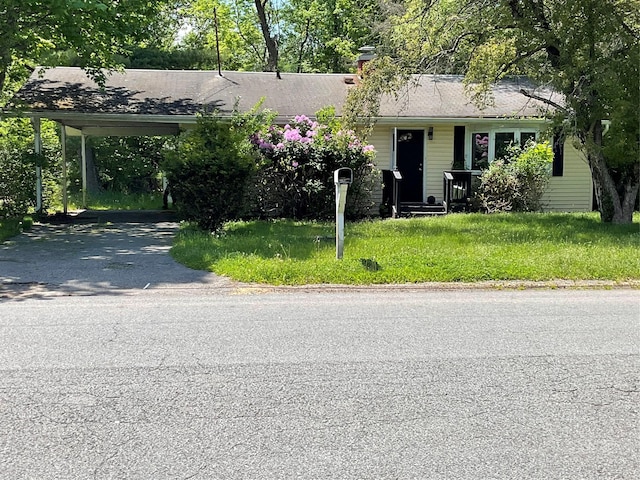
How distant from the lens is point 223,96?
1952cm

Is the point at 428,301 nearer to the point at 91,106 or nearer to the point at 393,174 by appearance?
the point at 393,174

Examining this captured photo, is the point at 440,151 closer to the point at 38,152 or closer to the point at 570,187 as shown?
the point at 570,187

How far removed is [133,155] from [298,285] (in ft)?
77.0

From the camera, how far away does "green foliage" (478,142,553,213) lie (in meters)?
17.3

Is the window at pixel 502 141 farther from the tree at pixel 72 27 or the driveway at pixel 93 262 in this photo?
the tree at pixel 72 27

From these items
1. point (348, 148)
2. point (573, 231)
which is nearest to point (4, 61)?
point (348, 148)

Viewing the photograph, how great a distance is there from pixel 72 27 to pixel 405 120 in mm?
8997

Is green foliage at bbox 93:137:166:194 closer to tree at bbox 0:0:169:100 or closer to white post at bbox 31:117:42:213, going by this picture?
white post at bbox 31:117:42:213

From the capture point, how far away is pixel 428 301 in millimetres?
7816

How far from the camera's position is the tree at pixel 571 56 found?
12.7 metres

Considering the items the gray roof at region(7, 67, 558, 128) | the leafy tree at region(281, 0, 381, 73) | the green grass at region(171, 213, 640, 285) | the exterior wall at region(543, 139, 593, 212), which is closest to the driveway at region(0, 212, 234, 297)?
the green grass at region(171, 213, 640, 285)

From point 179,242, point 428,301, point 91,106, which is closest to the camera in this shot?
point 428,301

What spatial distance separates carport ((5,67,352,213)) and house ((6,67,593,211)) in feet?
0.10

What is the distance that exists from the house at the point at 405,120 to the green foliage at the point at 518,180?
62cm
